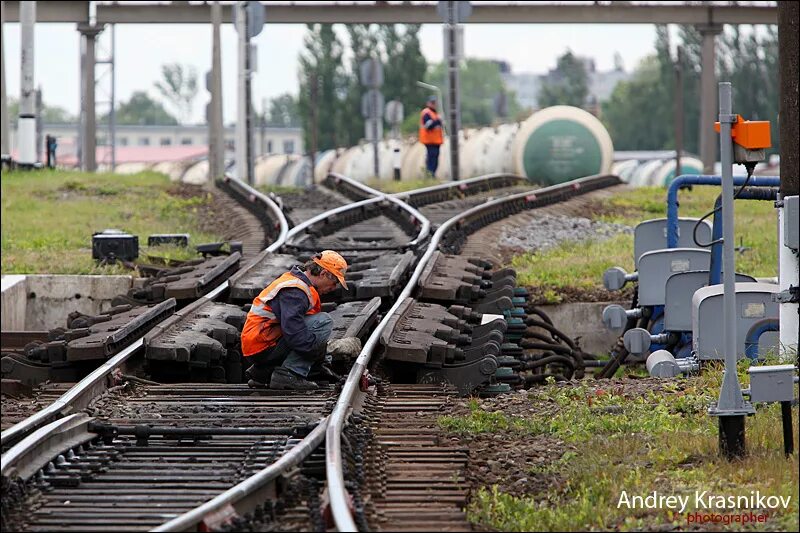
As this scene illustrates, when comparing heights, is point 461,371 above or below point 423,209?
below

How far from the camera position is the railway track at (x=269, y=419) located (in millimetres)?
6668

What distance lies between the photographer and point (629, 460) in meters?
7.60

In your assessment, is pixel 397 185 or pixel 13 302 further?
pixel 397 185

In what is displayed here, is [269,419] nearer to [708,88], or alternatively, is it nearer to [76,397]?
[76,397]

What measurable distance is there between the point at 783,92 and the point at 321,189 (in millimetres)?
20252

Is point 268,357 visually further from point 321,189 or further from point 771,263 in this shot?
point 321,189

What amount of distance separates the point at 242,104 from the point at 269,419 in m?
24.0

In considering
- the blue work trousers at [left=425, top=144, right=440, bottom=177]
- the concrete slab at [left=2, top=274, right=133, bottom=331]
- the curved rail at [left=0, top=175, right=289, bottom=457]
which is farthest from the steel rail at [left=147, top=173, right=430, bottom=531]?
the blue work trousers at [left=425, top=144, right=440, bottom=177]

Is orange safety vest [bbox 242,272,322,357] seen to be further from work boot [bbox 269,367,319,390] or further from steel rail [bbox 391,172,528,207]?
steel rail [bbox 391,172,528,207]

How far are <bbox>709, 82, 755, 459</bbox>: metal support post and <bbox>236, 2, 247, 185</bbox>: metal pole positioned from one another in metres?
24.5

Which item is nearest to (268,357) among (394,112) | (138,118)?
(394,112)

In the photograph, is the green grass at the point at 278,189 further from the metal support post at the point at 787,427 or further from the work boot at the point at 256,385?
the metal support post at the point at 787,427

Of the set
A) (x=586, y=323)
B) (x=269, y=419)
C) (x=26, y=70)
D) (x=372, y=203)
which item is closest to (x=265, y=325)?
(x=269, y=419)

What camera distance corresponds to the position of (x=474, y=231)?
19.3 metres
